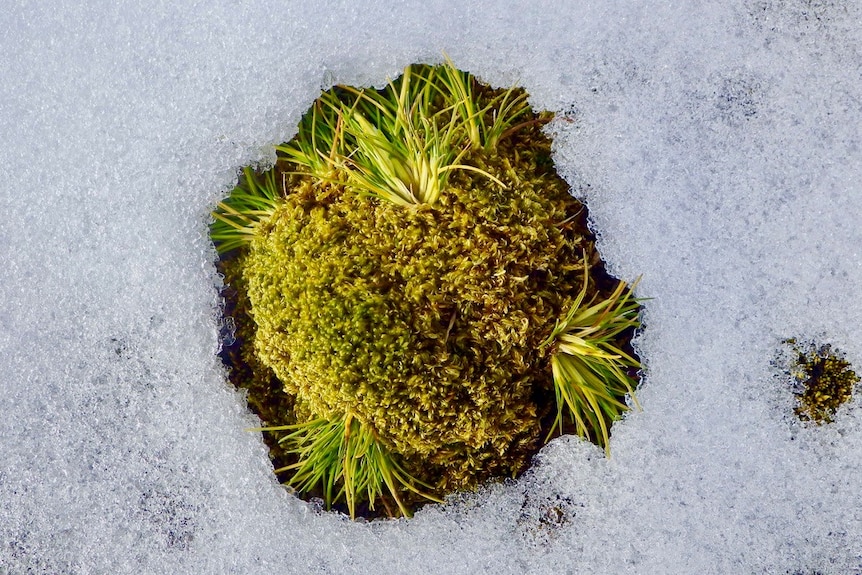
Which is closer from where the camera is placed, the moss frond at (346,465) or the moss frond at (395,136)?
the moss frond at (395,136)

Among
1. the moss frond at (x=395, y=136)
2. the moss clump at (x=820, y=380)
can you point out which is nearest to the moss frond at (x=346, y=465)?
the moss frond at (x=395, y=136)

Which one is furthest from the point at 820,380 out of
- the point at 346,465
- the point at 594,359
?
the point at 346,465

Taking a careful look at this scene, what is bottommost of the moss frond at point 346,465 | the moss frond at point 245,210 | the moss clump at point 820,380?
the moss frond at point 346,465

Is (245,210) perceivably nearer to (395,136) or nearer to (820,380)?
(395,136)

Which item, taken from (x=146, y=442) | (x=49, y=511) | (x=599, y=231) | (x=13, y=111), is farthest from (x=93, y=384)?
Result: (x=599, y=231)

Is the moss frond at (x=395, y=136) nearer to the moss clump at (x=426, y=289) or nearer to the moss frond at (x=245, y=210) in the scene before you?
the moss clump at (x=426, y=289)

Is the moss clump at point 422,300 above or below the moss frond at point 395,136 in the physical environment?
below

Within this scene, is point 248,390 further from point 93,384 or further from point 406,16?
point 406,16
